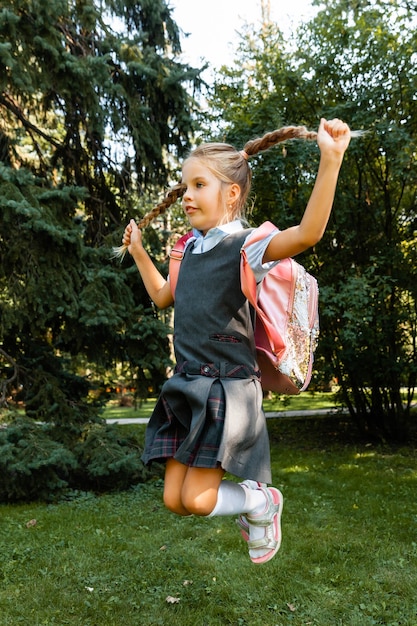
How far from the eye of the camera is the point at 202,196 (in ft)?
8.13

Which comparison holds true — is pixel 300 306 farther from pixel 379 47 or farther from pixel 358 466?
pixel 379 47

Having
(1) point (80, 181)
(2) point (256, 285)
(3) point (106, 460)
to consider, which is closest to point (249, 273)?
(2) point (256, 285)

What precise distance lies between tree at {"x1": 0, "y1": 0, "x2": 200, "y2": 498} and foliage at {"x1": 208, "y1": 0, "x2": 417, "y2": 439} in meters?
1.63

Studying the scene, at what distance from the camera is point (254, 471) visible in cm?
242

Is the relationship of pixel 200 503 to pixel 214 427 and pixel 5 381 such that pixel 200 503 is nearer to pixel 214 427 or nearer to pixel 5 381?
pixel 214 427

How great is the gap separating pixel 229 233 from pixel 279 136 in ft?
1.42

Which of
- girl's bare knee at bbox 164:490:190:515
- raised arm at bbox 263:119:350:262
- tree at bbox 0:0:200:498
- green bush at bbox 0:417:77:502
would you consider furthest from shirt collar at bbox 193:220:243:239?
green bush at bbox 0:417:77:502

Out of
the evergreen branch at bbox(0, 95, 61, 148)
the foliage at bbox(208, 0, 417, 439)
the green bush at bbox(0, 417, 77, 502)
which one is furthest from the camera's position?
the foliage at bbox(208, 0, 417, 439)

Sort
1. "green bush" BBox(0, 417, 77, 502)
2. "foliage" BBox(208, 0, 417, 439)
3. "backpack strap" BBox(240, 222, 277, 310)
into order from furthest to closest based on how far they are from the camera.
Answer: "foliage" BBox(208, 0, 417, 439)
"green bush" BBox(0, 417, 77, 502)
"backpack strap" BBox(240, 222, 277, 310)

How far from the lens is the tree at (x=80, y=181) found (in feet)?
19.1

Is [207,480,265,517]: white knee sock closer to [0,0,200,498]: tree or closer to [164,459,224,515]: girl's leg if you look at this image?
[164,459,224,515]: girl's leg

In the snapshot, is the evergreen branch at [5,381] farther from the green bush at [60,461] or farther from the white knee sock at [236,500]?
the white knee sock at [236,500]

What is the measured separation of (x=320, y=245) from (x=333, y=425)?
379cm

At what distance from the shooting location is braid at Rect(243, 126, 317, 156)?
7.53ft
